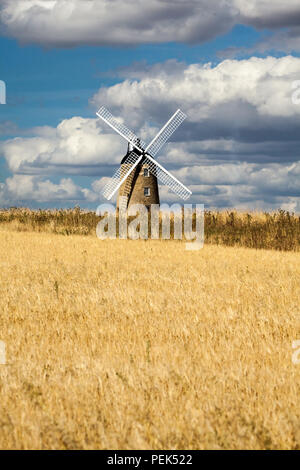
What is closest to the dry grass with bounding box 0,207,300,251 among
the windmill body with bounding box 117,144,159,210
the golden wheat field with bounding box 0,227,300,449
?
the windmill body with bounding box 117,144,159,210

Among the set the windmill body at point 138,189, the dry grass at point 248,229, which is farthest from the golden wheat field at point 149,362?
the windmill body at point 138,189

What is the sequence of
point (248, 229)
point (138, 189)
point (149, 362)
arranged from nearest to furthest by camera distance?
1. point (149, 362)
2. point (248, 229)
3. point (138, 189)

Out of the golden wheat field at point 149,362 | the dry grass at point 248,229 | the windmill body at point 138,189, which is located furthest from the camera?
the windmill body at point 138,189

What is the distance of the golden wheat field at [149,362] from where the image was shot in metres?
4.32

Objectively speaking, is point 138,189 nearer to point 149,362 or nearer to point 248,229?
point 248,229

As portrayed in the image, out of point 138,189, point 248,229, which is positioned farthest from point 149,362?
point 138,189

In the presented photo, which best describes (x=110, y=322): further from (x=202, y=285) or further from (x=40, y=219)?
(x=40, y=219)

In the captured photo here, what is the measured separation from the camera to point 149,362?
6391 millimetres

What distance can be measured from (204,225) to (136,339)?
21.1m

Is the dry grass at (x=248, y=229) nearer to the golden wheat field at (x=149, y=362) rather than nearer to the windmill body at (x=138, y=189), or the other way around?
the windmill body at (x=138, y=189)

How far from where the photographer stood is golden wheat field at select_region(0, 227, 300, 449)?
14.2 ft

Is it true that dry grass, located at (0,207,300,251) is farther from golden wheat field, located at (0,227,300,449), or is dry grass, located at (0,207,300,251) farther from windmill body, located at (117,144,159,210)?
golden wheat field, located at (0,227,300,449)

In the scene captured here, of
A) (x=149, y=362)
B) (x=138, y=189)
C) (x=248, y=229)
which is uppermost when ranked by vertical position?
(x=138, y=189)
